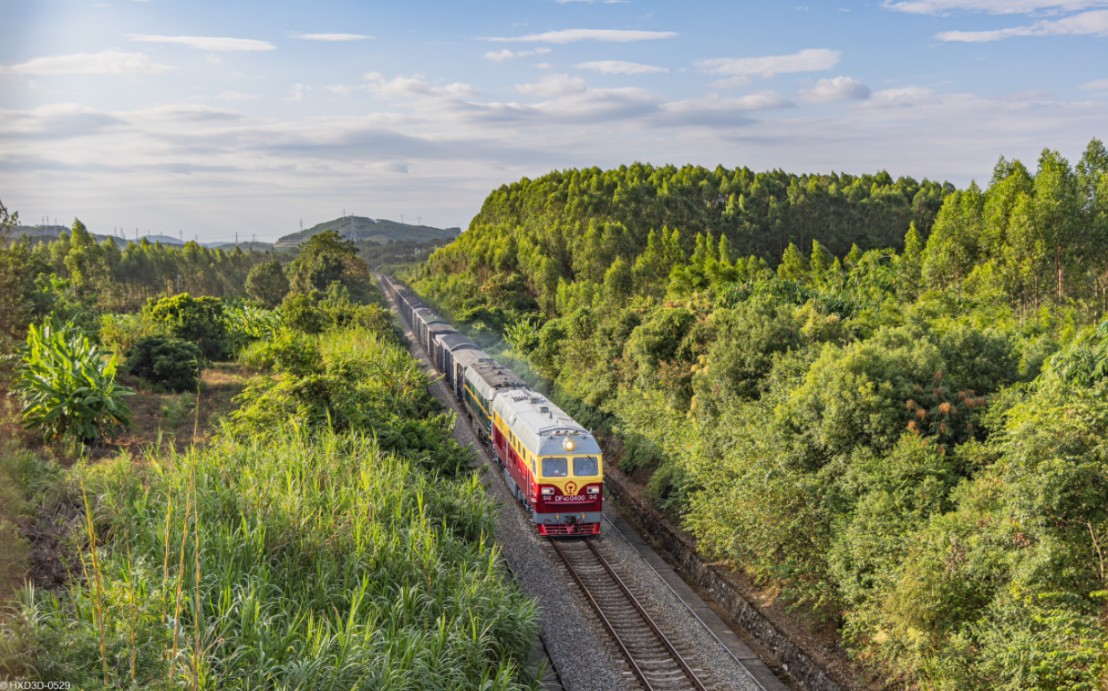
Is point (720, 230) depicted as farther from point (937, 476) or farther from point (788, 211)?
point (937, 476)

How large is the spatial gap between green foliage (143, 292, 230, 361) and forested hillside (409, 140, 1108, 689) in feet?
52.6

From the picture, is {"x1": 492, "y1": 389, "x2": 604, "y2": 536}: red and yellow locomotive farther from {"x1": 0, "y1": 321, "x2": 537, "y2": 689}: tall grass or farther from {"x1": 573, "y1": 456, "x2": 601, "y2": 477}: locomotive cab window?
{"x1": 0, "y1": 321, "x2": 537, "y2": 689}: tall grass

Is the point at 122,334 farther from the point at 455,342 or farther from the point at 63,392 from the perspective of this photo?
the point at 455,342

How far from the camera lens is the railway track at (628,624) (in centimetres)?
1319

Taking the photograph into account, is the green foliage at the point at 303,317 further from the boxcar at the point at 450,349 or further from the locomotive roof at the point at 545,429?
the locomotive roof at the point at 545,429

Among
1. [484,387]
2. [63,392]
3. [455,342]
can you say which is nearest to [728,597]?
[484,387]

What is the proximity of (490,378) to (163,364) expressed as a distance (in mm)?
11266

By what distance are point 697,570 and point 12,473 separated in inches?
561

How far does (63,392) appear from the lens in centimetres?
1655

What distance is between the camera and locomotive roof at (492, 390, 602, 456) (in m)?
18.8

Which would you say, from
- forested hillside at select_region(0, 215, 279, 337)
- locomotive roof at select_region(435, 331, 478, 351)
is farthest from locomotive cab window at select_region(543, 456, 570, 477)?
forested hillside at select_region(0, 215, 279, 337)

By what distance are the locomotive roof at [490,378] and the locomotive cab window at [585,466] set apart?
293 inches

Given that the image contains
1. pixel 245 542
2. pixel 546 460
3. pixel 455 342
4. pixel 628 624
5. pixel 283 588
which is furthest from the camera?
pixel 455 342

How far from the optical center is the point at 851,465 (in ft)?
48.5
